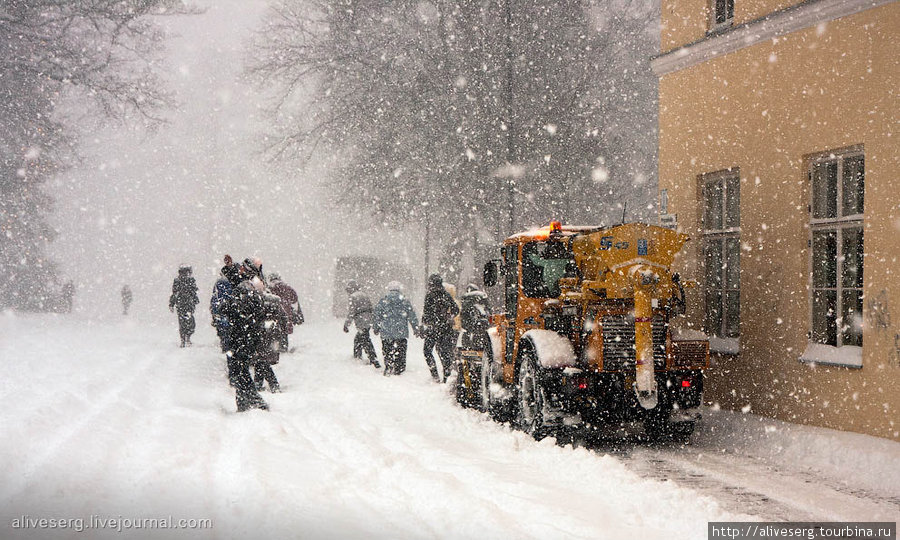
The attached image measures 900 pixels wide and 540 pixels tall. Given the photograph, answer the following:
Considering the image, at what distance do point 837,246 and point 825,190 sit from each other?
641 millimetres

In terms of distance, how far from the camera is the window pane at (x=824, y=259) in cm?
837

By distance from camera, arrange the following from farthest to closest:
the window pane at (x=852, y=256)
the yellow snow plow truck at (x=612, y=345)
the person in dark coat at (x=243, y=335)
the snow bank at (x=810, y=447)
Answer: the person in dark coat at (x=243, y=335) → the window pane at (x=852, y=256) → the yellow snow plow truck at (x=612, y=345) → the snow bank at (x=810, y=447)

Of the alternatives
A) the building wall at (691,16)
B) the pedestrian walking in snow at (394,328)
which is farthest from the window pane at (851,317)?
the pedestrian walking in snow at (394,328)

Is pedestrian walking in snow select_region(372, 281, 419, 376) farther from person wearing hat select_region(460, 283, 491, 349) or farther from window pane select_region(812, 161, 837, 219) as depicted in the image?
window pane select_region(812, 161, 837, 219)

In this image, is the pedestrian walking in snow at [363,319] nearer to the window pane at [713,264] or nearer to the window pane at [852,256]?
the window pane at [713,264]

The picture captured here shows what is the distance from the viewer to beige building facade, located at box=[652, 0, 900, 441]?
7512 mm

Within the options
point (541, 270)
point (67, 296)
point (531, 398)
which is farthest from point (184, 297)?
point (67, 296)

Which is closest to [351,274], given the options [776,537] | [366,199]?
[366,199]

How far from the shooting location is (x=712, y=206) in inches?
401

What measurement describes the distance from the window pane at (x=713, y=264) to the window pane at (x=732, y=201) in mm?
318

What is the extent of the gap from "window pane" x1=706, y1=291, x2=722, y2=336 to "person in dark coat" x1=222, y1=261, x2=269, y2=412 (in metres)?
5.69

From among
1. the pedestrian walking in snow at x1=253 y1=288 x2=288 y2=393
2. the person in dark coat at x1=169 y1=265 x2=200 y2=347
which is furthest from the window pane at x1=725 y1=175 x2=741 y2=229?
the person in dark coat at x1=169 y1=265 x2=200 y2=347

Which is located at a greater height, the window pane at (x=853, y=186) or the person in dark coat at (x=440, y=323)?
the window pane at (x=853, y=186)

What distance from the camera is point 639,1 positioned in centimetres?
2384
